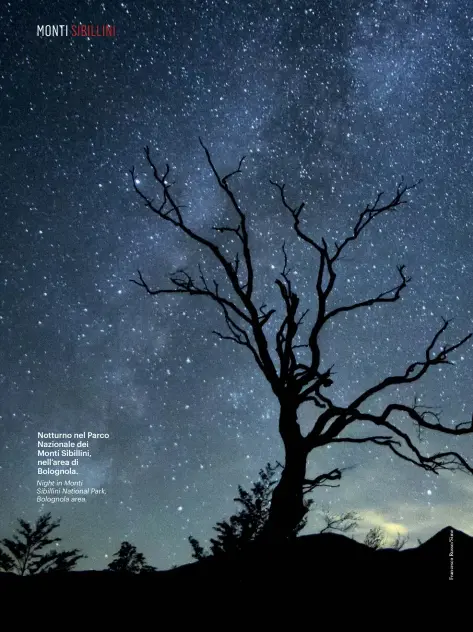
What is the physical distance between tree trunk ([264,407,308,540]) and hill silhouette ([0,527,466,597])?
0.92m

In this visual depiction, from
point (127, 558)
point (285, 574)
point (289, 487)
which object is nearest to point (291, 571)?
point (285, 574)

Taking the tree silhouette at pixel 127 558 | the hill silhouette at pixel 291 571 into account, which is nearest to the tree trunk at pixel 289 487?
the hill silhouette at pixel 291 571

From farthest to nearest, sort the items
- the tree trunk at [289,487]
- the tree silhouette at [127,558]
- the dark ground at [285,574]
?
the tree silhouette at [127,558] < the tree trunk at [289,487] < the dark ground at [285,574]

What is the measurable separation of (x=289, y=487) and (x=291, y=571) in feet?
8.13

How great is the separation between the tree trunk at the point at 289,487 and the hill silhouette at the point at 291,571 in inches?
36.0

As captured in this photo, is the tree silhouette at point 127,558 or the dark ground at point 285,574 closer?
the dark ground at point 285,574

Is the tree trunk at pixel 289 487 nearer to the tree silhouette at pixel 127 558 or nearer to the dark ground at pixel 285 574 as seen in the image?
the dark ground at pixel 285 574

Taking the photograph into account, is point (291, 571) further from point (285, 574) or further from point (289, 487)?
point (289, 487)

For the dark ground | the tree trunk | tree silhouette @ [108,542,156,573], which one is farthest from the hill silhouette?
tree silhouette @ [108,542,156,573]

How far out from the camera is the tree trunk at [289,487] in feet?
25.4

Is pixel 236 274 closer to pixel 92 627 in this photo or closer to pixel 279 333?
pixel 279 333

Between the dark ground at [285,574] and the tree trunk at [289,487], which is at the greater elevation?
the tree trunk at [289,487]

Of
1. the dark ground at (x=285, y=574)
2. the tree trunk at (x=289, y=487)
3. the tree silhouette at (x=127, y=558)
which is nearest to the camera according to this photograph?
the dark ground at (x=285, y=574)

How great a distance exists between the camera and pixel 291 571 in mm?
5641
